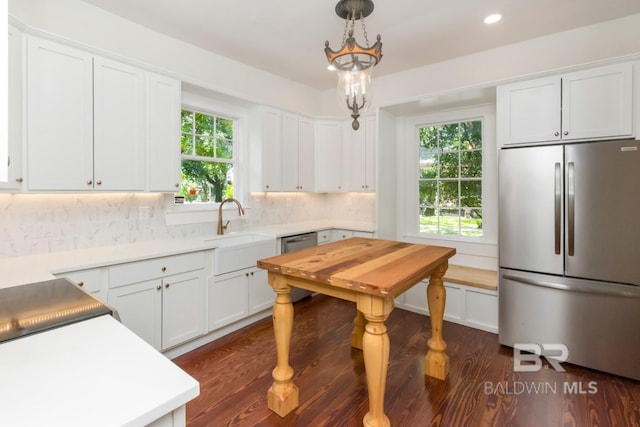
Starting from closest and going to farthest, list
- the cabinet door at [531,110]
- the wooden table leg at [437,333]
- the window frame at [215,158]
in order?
the wooden table leg at [437,333], the cabinet door at [531,110], the window frame at [215,158]

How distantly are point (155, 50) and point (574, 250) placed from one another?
3.93 meters

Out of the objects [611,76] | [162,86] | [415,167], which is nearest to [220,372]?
[162,86]

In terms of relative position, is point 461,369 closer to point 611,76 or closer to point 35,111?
point 611,76

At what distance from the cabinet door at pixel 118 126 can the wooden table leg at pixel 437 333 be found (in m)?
2.44

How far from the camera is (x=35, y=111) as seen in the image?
6.80 feet

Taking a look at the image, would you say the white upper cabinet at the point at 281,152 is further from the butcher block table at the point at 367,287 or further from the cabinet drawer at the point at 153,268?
the butcher block table at the point at 367,287

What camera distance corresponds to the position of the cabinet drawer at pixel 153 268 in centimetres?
222

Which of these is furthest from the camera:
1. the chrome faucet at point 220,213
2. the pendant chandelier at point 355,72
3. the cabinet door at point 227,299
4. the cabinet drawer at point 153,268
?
the chrome faucet at point 220,213

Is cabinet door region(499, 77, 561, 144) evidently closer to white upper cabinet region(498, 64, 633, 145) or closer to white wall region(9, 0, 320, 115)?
white upper cabinet region(498, 64, 633, 145)

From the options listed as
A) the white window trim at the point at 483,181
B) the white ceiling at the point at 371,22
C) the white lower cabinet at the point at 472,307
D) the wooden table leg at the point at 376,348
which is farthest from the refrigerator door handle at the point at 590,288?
the white ceiling at the point at 371,22

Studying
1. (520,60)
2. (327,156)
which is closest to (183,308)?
(327,156)

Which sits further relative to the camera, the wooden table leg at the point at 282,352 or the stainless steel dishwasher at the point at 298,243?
the stainless steel dishwasher at the point at 298,243

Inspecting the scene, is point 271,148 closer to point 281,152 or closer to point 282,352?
point 281,152

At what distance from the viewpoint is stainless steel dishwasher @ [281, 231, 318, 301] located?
3.53 metres
